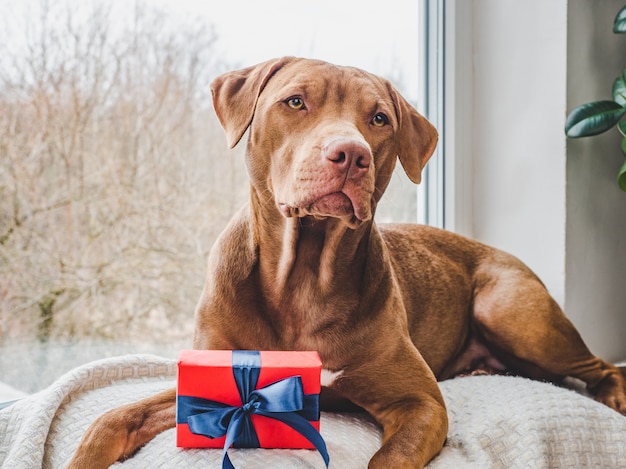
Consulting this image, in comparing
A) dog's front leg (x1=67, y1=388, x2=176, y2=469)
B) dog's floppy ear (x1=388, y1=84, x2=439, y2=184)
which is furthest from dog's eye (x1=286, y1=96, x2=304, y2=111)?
dog's front leg (x1=67, y1=388, x2=176, y2=469)

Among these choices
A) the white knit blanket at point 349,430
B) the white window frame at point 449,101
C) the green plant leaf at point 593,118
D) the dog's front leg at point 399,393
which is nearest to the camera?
the white knit blanket at point 349,430

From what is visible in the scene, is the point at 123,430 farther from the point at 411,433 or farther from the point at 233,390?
the point at 411,433

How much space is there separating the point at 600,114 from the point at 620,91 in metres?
0.12

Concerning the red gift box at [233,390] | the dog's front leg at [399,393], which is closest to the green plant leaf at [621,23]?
the dog's front leg at [399,393]

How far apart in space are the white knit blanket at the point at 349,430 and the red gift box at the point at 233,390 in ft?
0.09

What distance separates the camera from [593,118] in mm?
2287

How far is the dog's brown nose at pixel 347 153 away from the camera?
1401 millimetres

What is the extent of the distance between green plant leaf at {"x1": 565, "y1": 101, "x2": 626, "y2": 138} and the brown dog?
74 centimetres

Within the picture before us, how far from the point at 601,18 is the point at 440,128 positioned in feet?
2.30

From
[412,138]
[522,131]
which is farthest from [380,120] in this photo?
[522,131]

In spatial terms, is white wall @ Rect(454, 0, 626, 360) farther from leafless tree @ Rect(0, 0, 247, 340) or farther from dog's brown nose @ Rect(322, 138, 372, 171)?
dog's brown nose @ Rect(322, 138, 372, 171)

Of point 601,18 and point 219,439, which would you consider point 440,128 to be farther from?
point 219,439

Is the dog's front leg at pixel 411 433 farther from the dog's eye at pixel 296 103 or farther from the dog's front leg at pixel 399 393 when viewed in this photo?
the dog's eye at pixel 296 103

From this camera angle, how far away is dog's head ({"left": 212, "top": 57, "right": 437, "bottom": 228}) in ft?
4.70
